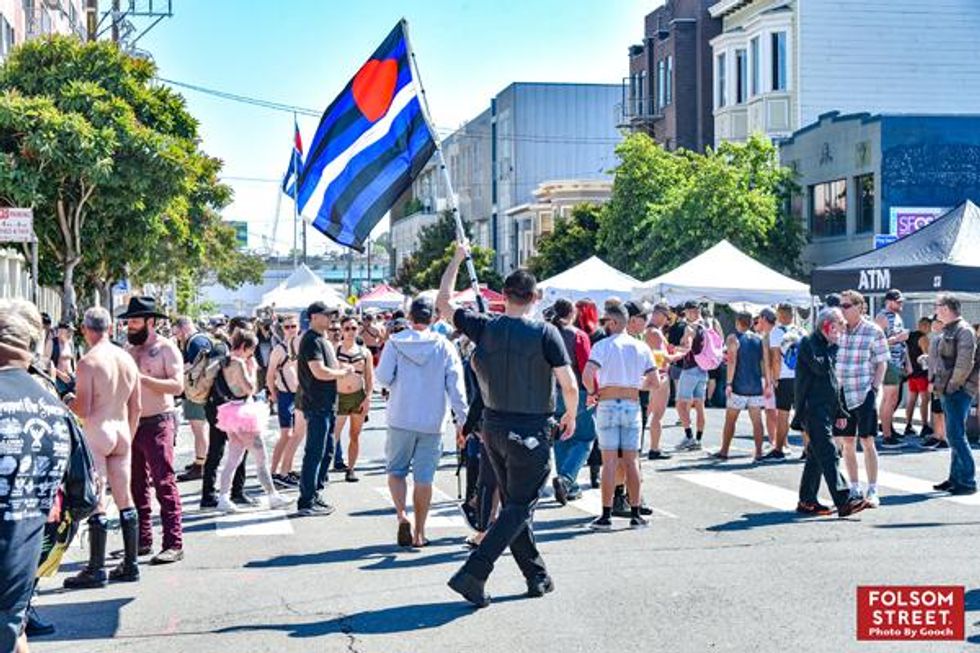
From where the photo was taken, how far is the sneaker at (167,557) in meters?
10.0

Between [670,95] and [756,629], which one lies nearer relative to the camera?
[756,629]

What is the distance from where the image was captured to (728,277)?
24.9 m

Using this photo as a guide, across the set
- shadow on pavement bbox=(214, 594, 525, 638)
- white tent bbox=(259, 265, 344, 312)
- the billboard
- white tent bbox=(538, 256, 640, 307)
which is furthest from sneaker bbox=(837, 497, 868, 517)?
white tent bbox=(259, 265, 344, 312)

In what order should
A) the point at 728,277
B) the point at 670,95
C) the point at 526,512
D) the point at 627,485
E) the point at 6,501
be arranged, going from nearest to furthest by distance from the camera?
the point at 6,501 → the point at 526,512 → the point at 627,485 → the point at 728,277 → the point at 670,95

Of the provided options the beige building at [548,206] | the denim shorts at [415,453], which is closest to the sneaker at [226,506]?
the denim shorts at [415,453]

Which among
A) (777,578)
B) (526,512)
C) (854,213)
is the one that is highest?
(854,213)

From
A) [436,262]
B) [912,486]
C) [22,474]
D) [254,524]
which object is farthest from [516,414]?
[436,262]

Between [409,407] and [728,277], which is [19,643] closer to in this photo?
[409,407]

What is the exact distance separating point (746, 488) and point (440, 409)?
4.62 metres

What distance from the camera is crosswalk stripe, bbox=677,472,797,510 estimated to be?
1287cm

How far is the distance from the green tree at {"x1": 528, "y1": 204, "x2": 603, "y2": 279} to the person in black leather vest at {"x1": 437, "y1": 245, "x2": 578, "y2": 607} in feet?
142

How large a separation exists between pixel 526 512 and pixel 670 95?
44.0 meters

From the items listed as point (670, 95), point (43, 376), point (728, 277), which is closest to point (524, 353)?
point (43, 376)

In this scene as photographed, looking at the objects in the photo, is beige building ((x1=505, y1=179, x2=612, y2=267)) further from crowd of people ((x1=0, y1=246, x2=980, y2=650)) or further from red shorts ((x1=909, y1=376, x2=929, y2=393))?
crowd of people ((x1=0, y1=246, x2=980, y2=650))
